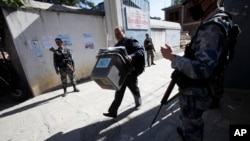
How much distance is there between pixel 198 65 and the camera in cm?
125

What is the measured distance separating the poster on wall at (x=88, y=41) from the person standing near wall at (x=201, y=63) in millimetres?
5122

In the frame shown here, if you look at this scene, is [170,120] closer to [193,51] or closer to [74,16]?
[193,51]

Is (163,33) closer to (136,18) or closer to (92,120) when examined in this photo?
(136,18)

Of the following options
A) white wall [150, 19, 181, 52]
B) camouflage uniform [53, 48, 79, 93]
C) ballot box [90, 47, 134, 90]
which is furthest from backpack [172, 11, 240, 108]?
white wall [150, 19, 181, 52]

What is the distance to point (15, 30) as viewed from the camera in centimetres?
452

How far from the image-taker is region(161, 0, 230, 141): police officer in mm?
1229

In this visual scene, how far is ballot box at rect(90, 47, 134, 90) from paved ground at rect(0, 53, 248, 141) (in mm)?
920

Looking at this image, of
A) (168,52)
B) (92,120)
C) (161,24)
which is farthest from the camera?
(161,24)

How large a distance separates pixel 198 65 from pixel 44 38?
5.10 m

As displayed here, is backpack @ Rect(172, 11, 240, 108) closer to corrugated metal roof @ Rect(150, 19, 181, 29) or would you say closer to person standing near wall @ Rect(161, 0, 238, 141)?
person standing near wall @ Rect(161, 0, 238, 141)

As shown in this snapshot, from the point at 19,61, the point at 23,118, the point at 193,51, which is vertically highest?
the point at 193,51

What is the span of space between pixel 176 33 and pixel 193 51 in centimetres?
1261

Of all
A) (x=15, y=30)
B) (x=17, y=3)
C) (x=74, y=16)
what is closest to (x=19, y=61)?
(x=15, y=30)

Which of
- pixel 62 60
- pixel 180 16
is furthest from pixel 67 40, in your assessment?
pixel 180 16
